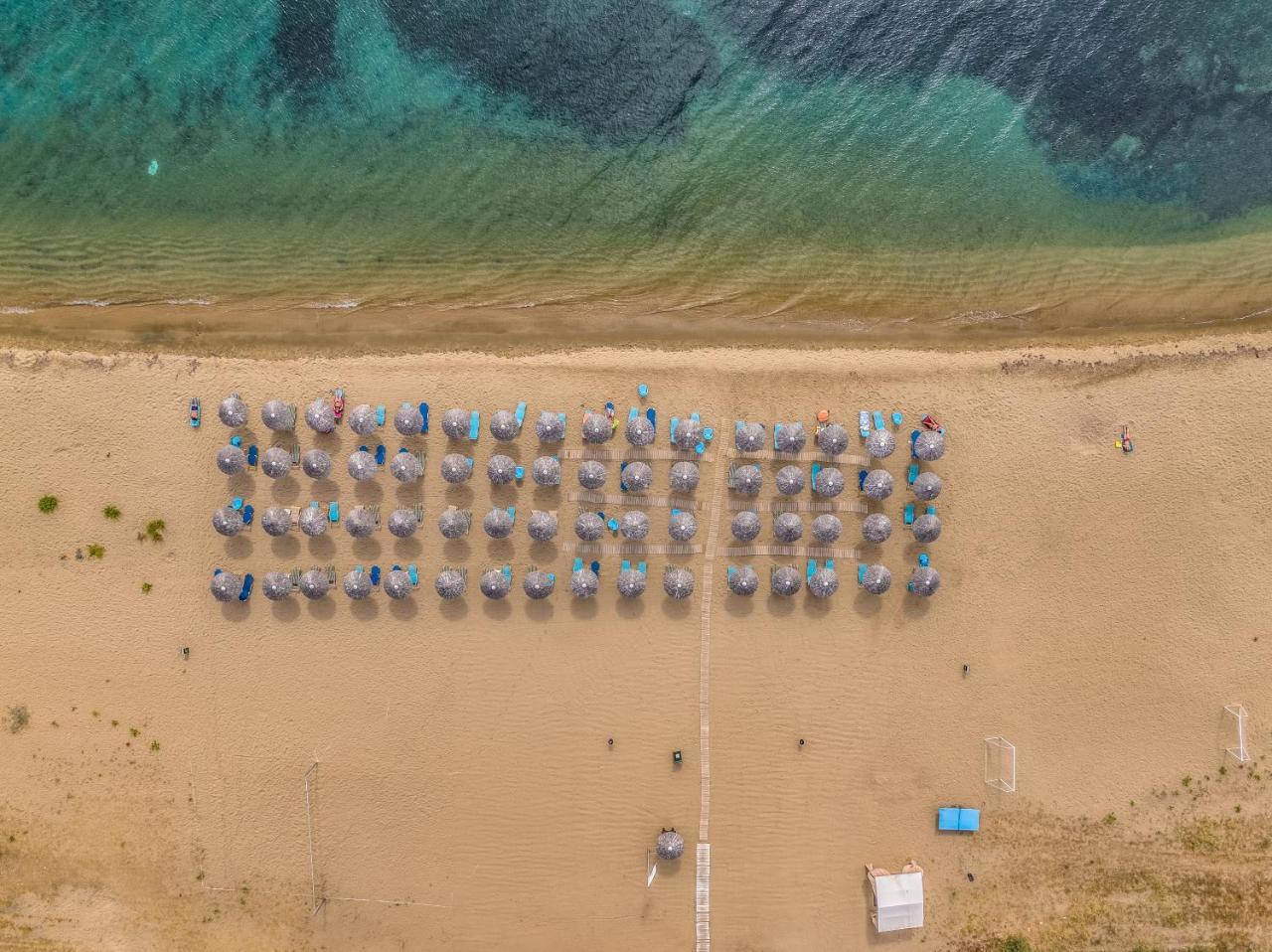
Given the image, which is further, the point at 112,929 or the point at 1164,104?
the point at 1164,104

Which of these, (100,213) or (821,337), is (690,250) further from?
(100,213)

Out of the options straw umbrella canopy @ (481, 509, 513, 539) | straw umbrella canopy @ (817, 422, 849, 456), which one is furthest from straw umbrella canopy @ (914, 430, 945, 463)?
straw umbrella canopy @ (481, 509, 513, 539)

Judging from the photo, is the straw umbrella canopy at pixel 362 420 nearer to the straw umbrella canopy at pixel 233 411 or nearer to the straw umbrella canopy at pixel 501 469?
the straw umbrella canopy at pixel 233 411

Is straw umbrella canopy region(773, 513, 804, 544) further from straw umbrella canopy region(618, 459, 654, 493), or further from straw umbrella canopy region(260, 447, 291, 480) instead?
straw umbrella canopy region(260, 447, 291, 480)

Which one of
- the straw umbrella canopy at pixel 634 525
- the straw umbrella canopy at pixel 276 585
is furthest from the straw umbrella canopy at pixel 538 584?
the straw umbrella canopy at pixel 276 585

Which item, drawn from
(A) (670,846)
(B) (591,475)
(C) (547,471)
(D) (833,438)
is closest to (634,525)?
(B) (591,475)

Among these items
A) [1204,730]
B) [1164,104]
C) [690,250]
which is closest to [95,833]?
[690,250]
